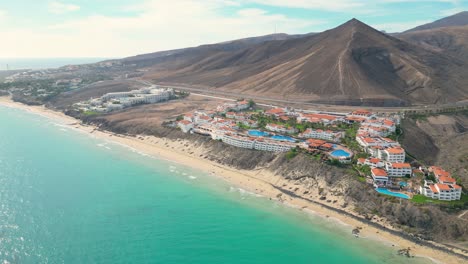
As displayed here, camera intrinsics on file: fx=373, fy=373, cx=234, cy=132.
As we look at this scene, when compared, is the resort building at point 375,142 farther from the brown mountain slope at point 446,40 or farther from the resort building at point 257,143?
the brown mountain slope at point 446,40

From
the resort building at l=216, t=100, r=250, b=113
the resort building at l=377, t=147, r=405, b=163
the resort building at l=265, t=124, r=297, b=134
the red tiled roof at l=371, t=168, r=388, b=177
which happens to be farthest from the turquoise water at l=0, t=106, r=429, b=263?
the resort building at l=216, t=100, r=250, b=113

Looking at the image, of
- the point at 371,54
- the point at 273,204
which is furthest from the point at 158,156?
the point at 371,54

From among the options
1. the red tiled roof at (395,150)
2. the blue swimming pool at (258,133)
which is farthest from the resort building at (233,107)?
the red tiled roof at (395,150)

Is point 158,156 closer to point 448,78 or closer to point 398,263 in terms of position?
point 398,263

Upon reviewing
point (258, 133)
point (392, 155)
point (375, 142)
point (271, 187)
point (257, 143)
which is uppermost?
point (375, 142)

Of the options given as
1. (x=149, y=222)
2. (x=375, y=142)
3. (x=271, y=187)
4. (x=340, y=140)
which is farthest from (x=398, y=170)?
(x=149, y=222)

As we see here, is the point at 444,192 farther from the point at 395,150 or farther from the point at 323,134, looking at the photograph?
the point at 323,134
